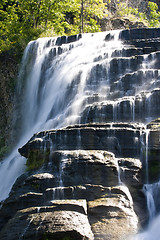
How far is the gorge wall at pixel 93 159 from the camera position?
9.45 metres

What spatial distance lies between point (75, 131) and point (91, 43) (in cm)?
1110

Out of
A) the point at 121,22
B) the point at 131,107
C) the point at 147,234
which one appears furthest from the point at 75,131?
the point at 121,22

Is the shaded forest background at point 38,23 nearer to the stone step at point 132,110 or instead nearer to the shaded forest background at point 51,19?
the shaded forest background at point 51,19

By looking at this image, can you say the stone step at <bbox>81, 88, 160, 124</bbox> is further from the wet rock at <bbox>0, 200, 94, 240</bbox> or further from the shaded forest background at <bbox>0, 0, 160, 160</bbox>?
the shaded forest background at <bbox>0, 0, 160, 160</bbox>

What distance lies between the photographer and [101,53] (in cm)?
1969

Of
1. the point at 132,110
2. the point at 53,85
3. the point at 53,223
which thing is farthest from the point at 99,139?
the point at 53,85

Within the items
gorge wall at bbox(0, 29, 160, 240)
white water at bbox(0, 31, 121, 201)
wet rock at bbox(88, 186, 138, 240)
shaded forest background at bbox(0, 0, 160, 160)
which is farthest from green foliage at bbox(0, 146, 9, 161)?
wet rock at bbox(88, 186, 138, 240)

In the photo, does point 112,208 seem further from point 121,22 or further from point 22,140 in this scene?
point 121,22

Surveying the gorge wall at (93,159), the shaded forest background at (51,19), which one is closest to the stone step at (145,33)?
the gorge wall at (93,159)

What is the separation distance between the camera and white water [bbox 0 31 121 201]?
15.6 meters

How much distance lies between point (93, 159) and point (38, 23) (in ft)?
68.9

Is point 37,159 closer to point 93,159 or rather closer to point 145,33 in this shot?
point 93,159

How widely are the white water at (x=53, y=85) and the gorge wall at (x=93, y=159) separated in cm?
8

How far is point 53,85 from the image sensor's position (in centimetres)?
1925
